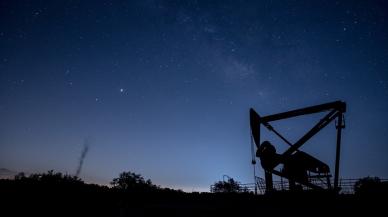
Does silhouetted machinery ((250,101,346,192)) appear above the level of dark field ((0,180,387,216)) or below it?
above

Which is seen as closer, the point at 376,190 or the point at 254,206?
the point at 376,190

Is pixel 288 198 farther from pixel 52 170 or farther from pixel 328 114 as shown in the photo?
pixel 52 170

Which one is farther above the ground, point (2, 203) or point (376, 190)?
point (376, 190)

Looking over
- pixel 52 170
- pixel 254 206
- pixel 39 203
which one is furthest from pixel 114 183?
pixel 254 206

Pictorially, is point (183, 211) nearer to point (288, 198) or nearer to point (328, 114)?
point (288, 198)

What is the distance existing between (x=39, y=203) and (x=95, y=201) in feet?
10.1

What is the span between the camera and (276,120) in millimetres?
14586

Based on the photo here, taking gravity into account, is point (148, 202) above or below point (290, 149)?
below

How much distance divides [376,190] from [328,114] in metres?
4.97

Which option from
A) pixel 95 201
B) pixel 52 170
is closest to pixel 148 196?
pixel 95 201

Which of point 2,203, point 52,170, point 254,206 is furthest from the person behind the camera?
point 52,170

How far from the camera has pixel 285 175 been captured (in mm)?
14164

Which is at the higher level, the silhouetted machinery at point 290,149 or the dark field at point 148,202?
the silhouetted machinery at point 290,149

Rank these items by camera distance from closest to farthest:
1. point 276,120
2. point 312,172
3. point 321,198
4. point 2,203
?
point 321,198 < point 2,203 < point 276,120 < point 312,172
